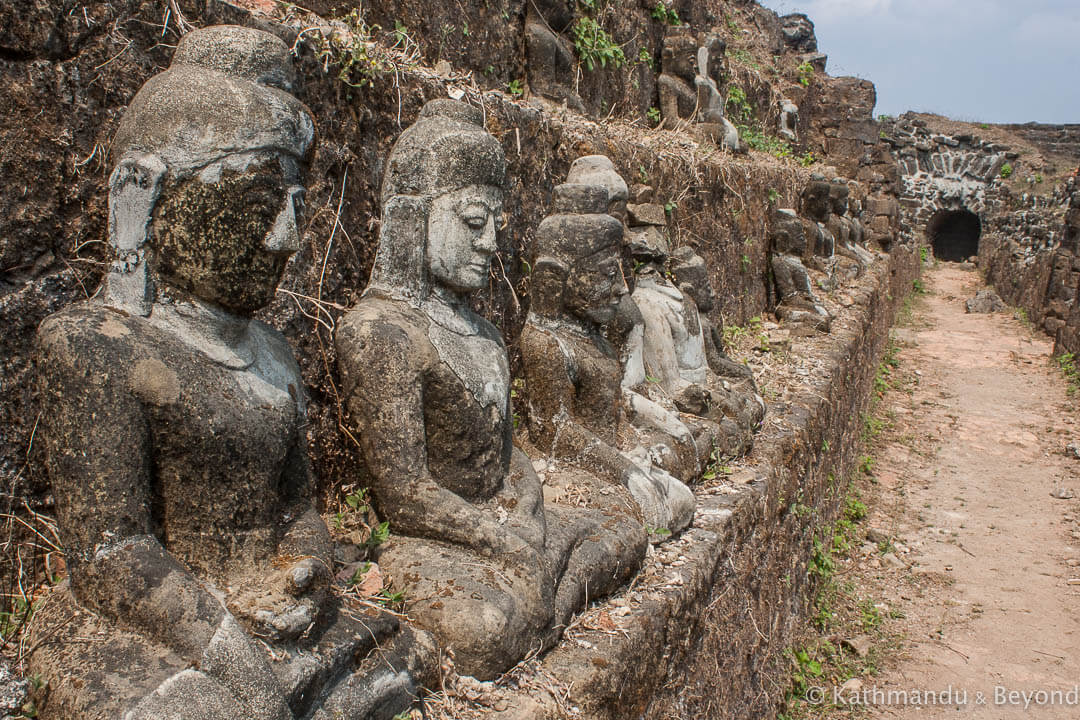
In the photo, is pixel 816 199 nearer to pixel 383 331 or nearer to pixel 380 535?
pixel 383 331

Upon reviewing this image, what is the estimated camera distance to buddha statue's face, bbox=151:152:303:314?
1.65 metres

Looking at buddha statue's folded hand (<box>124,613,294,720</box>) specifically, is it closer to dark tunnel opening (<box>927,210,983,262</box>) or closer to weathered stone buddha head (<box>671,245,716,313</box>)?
weathered stone buddha head (<box>671,245,716,313</box>)

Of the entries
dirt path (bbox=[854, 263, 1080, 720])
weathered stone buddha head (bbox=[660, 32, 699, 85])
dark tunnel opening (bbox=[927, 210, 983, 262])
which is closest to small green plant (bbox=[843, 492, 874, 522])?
dirt path (bbox=[854, 263, 1080, 720])

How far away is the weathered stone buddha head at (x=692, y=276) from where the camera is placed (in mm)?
5074

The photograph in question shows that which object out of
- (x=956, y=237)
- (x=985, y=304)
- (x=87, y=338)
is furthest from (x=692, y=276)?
(x=956, y=237)

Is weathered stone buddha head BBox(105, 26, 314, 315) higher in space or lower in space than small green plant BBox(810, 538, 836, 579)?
higher

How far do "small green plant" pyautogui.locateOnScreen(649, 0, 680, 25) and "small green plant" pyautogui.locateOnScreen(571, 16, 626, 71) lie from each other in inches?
79.9

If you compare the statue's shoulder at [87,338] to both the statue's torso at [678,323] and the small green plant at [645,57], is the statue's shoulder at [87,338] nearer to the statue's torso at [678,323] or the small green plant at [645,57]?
the statue's torso at [678,323]

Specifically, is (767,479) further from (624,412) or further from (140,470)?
(140,470)

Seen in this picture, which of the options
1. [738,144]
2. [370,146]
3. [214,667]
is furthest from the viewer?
[738,144]

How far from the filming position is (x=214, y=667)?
59.4 inches

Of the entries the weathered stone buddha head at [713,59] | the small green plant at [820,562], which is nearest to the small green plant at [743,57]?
the weathered stone buddha head at [713,59]

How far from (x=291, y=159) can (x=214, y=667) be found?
104cm

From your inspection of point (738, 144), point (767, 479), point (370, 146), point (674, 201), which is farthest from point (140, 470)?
point (738, 144)
